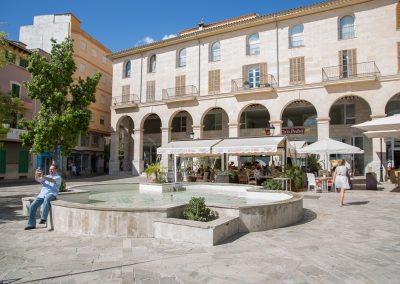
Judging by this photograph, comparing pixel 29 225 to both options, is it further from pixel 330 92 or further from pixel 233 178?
pixel 330 92

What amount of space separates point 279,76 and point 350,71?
5.04 metres

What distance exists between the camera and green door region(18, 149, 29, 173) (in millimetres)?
26891

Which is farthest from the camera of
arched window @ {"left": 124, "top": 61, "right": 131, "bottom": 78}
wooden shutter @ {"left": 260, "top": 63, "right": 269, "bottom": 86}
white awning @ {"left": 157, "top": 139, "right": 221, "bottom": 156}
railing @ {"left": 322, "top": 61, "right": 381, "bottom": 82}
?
arched window @ {"left": 124, "top": 61, "right": 131, "bottom": 78}

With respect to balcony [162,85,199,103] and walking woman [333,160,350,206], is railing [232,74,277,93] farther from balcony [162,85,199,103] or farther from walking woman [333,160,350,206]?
walking woman [333,160,350,206]

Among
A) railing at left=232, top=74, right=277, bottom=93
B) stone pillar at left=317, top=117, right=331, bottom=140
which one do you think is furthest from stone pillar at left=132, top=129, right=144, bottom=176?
stone pillar at left=317, top=117, right=331, bottom=140

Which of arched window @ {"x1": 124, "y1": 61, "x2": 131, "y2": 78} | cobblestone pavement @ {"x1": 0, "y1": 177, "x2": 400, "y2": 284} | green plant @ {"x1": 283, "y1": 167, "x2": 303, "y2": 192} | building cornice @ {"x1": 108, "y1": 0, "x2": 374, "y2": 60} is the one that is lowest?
cobblestone pavement @ {"x1": 0, "y1": 177, "x2": 400, "y2": 284}

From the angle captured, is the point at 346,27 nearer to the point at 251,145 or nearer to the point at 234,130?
the point at 234,130

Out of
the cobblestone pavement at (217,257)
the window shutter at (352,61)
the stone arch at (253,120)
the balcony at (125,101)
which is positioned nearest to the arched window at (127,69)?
the balcony at (125,101)

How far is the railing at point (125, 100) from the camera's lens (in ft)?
103

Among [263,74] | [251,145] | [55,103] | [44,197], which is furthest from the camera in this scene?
[263,74]

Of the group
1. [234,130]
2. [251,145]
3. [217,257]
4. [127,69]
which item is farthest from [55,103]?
[127,69]

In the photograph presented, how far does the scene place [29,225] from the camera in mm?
6891

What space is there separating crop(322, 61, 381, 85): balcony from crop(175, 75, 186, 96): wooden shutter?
476 inches

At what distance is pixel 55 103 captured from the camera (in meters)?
12.4
